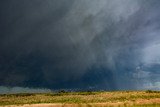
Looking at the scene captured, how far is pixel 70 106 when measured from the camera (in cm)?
7419

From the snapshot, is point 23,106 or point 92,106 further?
point 23,106

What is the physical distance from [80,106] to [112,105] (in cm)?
937

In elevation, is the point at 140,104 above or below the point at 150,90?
below

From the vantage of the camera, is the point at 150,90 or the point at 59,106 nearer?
the point at 59,106

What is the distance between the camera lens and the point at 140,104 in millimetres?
79062

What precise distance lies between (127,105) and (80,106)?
12648 mm

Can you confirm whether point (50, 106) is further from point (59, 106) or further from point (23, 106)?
point (23, 106)

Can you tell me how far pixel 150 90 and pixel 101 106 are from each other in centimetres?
7494

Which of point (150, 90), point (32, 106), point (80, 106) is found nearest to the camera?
point (80, 106)

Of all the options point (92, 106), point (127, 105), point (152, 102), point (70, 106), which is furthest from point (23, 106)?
point (152, 102)

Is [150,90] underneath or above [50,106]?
above

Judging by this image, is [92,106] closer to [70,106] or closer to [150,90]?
[70,106]

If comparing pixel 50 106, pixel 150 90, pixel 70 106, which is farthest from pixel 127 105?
pixel 150 90

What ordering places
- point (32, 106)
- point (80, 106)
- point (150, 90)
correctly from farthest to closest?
point (150, 90) → point (32, 106) → point (80, 106)
